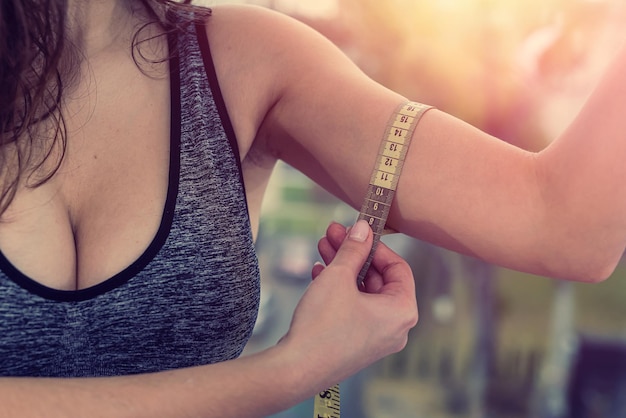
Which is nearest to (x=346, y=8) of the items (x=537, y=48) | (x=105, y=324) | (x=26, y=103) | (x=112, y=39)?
(x=537, y=48)

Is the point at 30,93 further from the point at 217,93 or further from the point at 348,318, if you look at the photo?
the point at 348,318

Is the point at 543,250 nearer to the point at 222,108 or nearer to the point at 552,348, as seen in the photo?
the point at 222,108

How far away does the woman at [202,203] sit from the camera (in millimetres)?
886

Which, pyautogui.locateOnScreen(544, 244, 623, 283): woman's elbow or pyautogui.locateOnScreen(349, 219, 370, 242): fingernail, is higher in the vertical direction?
pyautogui.locateOnScreen(544, 244, 623, 283): woman's elbow

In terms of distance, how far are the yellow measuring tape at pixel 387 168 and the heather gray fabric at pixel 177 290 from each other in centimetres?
21

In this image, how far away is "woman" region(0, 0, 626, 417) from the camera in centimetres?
89

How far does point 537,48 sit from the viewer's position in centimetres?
239

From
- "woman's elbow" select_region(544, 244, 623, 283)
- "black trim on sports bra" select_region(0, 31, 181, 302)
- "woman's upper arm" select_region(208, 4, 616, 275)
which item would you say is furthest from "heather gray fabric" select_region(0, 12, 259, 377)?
"woman's elbow" select_region(544, 244, 623, 283)

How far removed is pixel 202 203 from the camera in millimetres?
1019

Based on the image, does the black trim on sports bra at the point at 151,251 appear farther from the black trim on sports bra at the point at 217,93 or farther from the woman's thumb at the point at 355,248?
the woman's thumb at the point at 355,248

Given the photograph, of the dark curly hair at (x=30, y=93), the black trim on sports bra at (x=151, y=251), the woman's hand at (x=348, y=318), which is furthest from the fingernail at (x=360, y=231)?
the dark curly hair at (x=30, y=93)

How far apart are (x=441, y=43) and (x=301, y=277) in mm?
1142

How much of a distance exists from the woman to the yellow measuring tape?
2cm

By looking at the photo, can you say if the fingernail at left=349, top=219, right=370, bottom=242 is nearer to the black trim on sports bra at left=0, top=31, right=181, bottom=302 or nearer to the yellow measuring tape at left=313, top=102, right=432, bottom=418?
the yellow measuring tape at left=313, top=102, right=432, bottom=418
